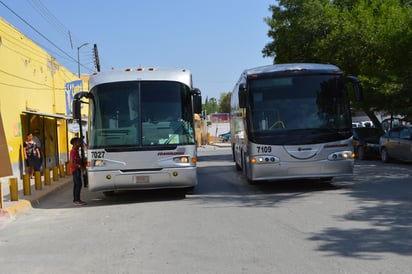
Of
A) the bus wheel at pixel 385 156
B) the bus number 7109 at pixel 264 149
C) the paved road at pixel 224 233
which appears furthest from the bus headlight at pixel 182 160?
the bus wheel at pixel 385 156

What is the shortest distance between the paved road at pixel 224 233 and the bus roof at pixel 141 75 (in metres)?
2.87

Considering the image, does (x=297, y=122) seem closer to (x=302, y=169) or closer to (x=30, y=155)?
(x=302, y=169)

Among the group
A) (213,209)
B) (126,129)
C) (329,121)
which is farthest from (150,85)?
(329,121)

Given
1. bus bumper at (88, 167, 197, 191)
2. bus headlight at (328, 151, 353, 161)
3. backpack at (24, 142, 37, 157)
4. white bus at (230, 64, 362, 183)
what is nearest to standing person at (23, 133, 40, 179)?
backpack at (24, 142, 37, 157)

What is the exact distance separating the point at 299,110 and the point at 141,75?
3.89m

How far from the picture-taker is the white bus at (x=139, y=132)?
456 inches

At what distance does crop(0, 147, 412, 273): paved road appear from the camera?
20.7ft

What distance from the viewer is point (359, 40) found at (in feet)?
78.6

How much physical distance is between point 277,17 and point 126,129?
57.3ft

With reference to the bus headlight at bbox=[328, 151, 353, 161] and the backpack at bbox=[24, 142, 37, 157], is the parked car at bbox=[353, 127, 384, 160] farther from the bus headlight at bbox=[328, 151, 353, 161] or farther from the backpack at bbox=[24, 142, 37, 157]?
the backpack at bbox=[24, 142, 37, 157]

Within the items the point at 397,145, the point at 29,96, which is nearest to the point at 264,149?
the point at 397,145

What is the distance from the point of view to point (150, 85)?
12.1 meters

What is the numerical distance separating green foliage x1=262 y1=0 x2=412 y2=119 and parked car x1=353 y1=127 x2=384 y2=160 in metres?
1.16

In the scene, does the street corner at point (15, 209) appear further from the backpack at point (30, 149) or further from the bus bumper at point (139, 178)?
the backpack at point (30, 149)
